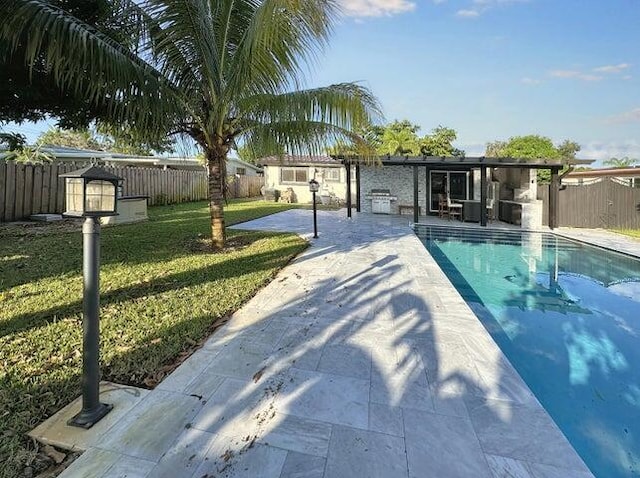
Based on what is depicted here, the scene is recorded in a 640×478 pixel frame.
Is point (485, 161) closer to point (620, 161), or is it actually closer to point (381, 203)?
point (381, 203)

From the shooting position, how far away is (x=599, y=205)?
1429 centimetres

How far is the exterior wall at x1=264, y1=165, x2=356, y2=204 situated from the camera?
75.3 feet

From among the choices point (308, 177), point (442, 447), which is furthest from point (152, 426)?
point (308, 177)

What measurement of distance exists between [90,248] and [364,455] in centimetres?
229

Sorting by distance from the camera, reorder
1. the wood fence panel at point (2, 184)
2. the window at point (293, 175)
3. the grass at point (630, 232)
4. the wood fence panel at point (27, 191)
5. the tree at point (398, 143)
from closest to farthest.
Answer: the wood fence panel at point (2, 184) → the wood fence panel at point (27, 191) → the grass at point (630, 232) → the window at point (293, 175) → the tree at point (398, 143)

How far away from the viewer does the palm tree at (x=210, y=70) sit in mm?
5012

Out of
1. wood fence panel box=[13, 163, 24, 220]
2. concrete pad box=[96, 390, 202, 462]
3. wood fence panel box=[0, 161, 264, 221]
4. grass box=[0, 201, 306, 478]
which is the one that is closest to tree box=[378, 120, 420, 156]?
wood fence panel box=[0, 161, 264, 221]

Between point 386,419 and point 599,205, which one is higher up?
point 599,205

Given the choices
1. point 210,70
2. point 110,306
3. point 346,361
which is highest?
point 210,70

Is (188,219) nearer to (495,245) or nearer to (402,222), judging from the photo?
(402,222)

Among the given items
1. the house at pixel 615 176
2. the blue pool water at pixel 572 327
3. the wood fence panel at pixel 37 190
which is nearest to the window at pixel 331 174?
the blue pool water at pixel 572 327

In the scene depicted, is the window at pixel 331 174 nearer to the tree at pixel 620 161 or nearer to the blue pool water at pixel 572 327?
the blue pool water at pixel 572 327

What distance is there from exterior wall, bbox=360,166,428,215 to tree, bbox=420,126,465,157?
13412mm

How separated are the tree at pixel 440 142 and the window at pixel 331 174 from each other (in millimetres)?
10937
